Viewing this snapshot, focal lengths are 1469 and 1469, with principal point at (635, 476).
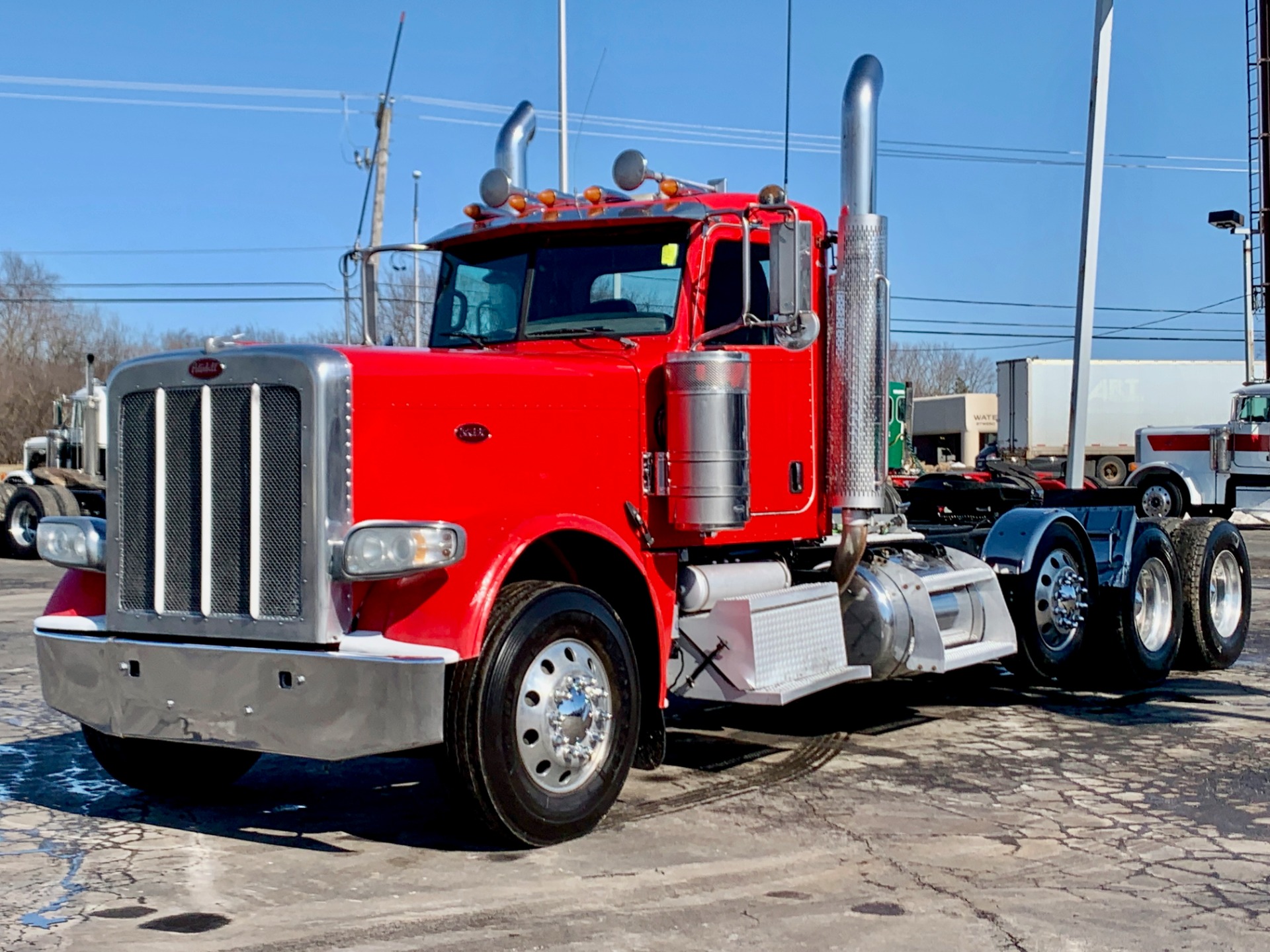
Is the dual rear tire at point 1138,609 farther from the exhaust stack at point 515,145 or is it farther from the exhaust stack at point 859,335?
the exhaust stack at point 515,145

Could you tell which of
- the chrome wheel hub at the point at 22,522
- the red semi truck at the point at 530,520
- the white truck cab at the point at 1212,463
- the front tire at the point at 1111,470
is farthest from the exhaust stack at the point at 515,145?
the front tire at the point at 1111,470

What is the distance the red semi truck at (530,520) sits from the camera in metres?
5.38

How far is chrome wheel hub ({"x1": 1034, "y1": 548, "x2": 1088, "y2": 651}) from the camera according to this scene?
953cm

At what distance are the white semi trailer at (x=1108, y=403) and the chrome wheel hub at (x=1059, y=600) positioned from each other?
34.1 metres

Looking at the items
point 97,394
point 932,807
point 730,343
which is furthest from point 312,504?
point 97,394

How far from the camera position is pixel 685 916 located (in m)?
4.85

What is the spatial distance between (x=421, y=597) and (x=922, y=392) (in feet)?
324

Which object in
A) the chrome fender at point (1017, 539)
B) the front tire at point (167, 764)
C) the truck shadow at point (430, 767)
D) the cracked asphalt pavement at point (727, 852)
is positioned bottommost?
the truck shadow at point (430, 767)

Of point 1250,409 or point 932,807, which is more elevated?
point 1250,409

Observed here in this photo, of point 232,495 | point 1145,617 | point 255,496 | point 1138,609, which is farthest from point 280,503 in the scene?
point 1145,617

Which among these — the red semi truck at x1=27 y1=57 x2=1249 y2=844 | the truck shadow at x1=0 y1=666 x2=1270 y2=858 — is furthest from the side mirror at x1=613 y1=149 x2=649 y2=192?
the truck shadow at x1=0 y1=666 x2=1270 y2=858

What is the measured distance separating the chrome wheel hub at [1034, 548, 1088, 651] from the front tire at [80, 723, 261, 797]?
17.0 feet

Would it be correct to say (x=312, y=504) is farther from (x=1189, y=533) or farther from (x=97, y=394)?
(x=97, y=394)

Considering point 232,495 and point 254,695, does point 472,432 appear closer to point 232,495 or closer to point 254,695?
point 232,495
